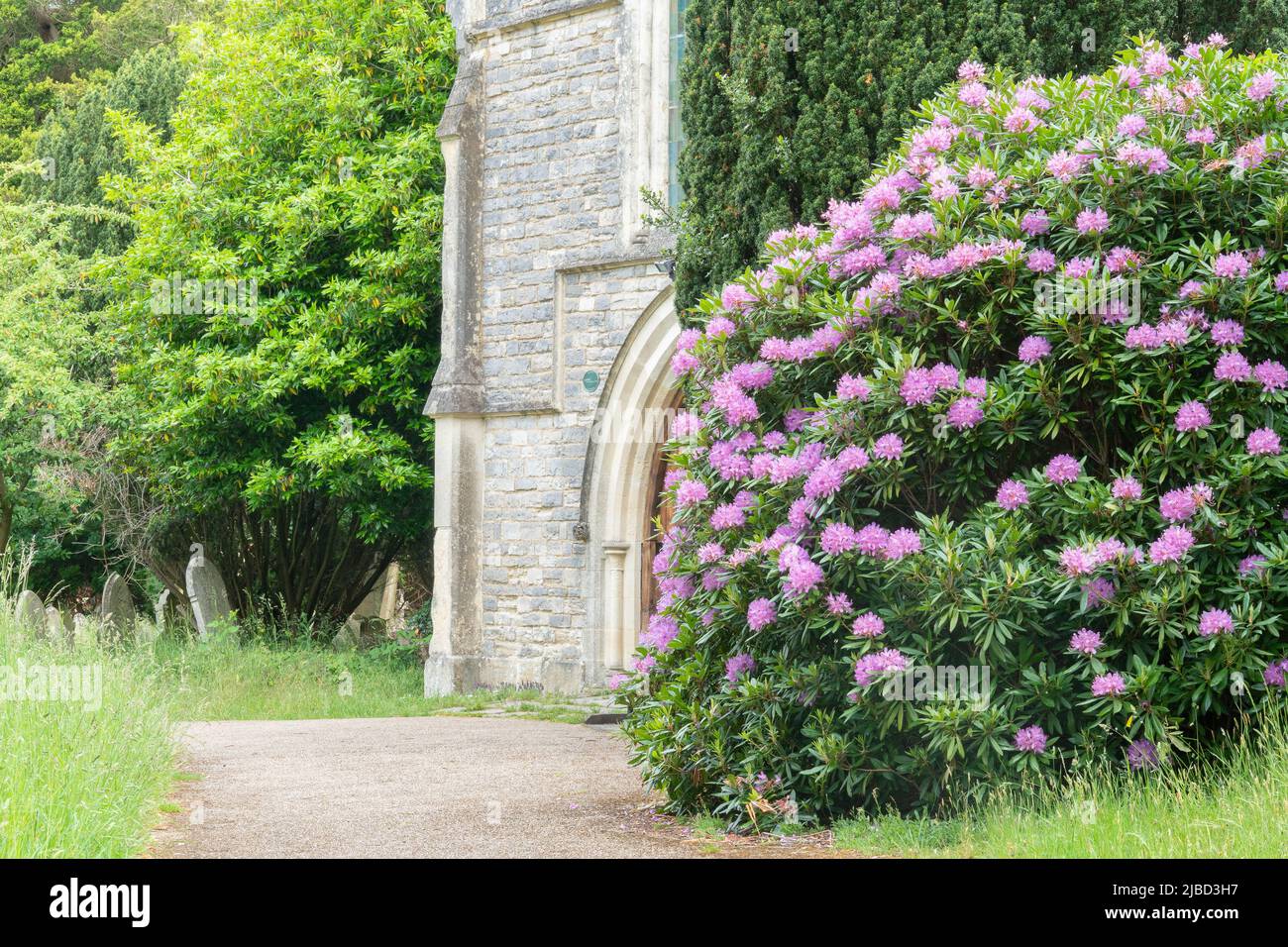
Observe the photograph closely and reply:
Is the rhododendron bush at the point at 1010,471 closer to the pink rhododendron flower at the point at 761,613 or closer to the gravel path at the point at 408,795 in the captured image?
the pink rhododendron flower at the point at 761,613

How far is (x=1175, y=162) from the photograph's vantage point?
564 cm

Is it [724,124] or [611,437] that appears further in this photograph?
[611,437]

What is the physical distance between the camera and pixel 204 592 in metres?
16.0

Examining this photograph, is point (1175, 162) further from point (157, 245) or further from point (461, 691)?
point (157, 245)

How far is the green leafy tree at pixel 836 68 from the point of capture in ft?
26.0

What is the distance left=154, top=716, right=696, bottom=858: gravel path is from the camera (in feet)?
17.9

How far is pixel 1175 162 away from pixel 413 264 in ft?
33.5

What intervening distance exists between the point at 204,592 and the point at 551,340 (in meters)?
5.68

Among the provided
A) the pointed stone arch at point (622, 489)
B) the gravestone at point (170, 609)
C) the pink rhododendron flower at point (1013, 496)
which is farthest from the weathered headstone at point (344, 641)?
the pink rhododendron flower at point (1013, 496)

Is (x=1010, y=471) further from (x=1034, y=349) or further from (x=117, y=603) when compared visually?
(x=117, y=603)

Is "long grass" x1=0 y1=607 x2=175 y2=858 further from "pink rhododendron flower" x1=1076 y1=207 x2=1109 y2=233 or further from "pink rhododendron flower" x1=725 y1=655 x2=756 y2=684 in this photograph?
"pink rhododendron flower" x1=1076 y1=207 x2=1109 y2=233

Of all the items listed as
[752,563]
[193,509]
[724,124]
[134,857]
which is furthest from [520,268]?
[134,857]

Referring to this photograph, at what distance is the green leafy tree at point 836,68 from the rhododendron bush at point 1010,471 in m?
1.61

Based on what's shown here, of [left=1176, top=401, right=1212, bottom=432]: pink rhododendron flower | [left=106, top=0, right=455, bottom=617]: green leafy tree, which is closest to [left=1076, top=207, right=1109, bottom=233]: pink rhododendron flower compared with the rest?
[left=1176, top=401, right=1212, bottom=432]: pink rhododendron flower
